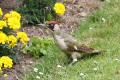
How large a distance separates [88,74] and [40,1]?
2934mm

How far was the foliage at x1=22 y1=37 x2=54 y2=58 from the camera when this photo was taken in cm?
665

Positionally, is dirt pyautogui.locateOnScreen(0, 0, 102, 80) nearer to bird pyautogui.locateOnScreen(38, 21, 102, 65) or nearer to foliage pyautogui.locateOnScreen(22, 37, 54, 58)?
foliage pyautogui.locateOnScreen(22, 37, 54, 58)

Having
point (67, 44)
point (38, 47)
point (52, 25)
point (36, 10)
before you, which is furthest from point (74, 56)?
point (36, 10)

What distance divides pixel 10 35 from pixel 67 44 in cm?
110

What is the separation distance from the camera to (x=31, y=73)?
5852mm

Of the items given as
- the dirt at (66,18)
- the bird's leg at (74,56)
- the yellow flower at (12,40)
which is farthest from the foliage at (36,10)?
the yellow flower at (12,40)

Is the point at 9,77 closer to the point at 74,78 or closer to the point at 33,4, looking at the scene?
the point at 74,78

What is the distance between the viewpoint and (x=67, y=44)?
609 cm

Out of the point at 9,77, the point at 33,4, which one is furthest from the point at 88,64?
the point at 33,4

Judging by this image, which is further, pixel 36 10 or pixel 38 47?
pixel 36 10

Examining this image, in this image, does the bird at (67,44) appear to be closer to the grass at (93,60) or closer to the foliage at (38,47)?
the grass at (93,60)

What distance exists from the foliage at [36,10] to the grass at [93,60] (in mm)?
909

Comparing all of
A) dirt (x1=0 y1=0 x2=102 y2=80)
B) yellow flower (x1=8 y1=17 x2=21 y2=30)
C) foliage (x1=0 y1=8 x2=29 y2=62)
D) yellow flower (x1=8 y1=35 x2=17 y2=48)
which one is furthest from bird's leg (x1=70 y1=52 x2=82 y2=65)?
yellow flower (x1=8 y1=17 x2=21 y2=30)

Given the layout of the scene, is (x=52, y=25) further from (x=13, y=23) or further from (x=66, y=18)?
(x=66, y=18)
